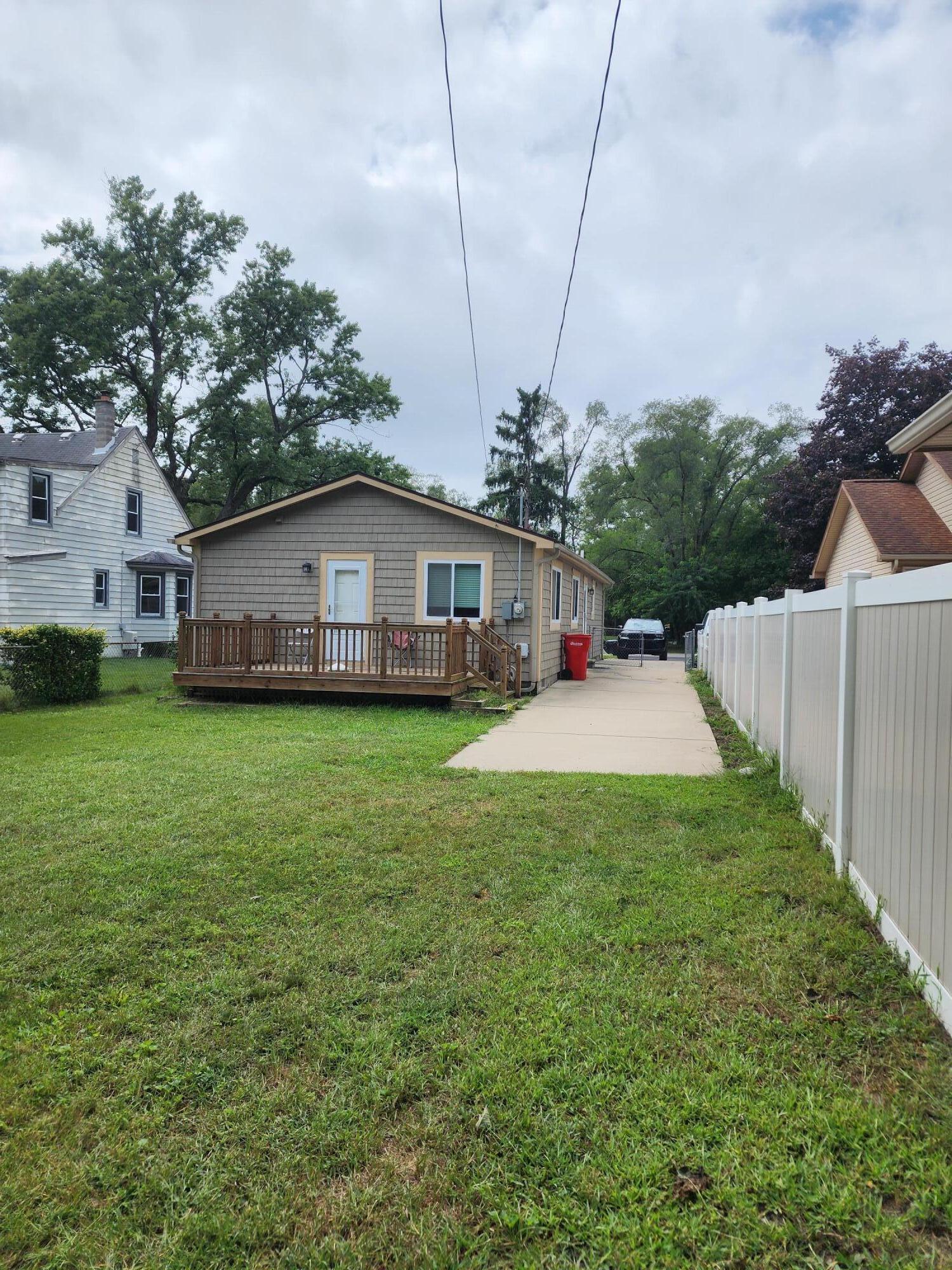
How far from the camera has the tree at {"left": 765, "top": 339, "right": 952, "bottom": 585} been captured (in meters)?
24.4

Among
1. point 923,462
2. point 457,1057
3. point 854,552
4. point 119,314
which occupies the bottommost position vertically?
point 457,1057

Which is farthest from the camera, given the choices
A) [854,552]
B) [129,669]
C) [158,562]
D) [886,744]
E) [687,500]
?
[687,500]

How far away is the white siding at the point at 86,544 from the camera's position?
17062mm

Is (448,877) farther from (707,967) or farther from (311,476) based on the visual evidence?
(311,476)

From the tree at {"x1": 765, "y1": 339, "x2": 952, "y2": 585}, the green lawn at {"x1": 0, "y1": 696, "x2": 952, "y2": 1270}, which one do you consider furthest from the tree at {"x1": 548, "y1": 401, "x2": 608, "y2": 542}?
the green lawn at {"x1": 0, "y1": 696, "x2": 952, "y2": 1270}

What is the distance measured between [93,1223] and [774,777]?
→ 511cm

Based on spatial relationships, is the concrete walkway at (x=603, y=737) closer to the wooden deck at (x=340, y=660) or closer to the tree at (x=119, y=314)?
the wooden deck at (x=340, y=660)

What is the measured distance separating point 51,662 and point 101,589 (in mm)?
10247

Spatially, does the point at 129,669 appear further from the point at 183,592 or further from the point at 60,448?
the point at 60,448

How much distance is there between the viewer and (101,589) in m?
19.8

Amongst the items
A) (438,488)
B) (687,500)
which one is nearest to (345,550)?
(687,500)

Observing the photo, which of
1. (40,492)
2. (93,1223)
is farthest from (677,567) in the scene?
(93,1223)

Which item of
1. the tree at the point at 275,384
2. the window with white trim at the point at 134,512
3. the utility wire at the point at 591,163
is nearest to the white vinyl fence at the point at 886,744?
the utility wire at the point at 591,163

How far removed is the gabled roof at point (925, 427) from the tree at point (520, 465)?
2749 cm
